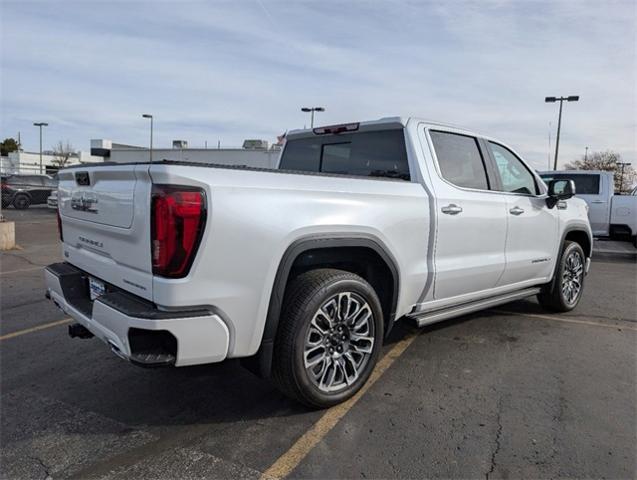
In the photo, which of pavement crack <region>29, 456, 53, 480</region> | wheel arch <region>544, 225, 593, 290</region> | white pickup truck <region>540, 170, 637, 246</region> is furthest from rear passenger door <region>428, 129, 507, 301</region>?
white pickup truck <region>540, 170, 637, 246</region>

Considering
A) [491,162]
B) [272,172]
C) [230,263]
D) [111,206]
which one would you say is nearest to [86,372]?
[111,206]

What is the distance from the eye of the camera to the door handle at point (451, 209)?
12.5 feet

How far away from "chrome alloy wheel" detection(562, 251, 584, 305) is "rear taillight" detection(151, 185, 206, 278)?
463cm

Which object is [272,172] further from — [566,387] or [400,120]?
[566,387]

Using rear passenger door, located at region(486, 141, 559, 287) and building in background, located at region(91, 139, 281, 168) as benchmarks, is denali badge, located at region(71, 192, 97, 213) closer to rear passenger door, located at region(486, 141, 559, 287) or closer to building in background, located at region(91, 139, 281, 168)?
rear passenger door, located at region(486, 141, 559, 287)

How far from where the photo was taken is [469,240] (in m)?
4.08

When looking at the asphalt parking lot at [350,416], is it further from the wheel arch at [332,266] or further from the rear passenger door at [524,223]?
the rear passenger door at [524,223]

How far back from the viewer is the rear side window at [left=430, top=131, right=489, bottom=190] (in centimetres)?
407

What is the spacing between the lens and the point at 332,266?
11.5 ft

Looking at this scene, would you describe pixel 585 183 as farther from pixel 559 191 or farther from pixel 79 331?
pixel 79 331

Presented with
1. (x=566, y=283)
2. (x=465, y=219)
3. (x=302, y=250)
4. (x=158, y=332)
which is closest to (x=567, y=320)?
(x=566, y=283)

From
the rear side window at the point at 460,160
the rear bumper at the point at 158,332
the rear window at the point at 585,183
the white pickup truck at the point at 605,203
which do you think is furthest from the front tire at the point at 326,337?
the rear window at the point at 585,183

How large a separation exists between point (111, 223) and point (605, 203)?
12.2 m

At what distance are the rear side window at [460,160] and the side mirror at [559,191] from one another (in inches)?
43.2
